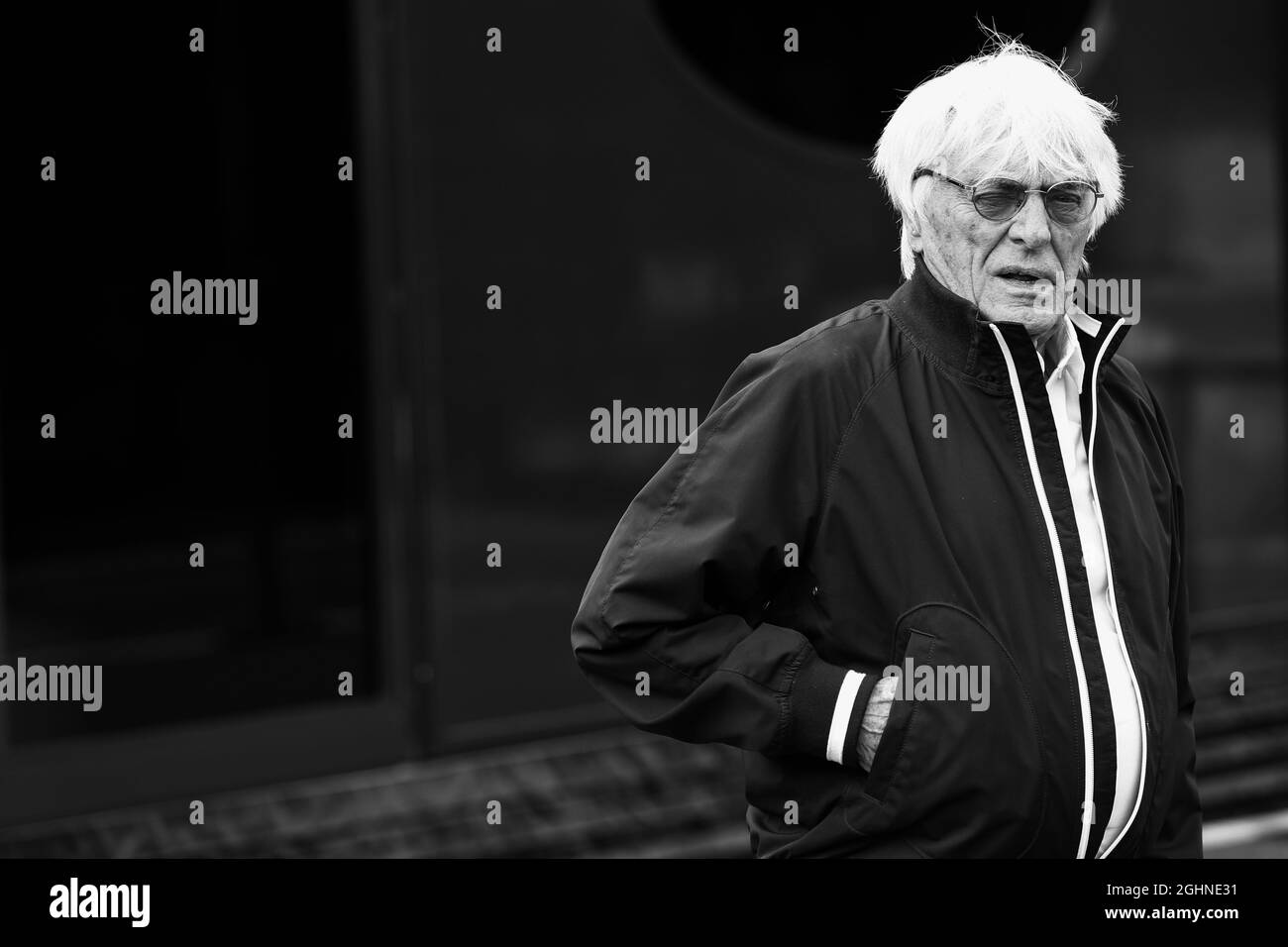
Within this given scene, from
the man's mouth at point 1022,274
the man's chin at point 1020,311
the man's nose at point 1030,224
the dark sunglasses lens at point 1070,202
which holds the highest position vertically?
the dark sunglasses lens at point 1070,202

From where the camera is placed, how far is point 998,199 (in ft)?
6.73

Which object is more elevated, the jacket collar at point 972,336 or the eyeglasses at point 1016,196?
Answer: the eyeglasses at point 1016,196

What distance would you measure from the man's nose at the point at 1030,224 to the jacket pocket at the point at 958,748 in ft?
1.66

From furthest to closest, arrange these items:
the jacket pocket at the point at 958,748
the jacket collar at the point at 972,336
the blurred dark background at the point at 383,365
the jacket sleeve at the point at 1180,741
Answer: the blurred dark background at the point at 383,365, the jacket sleeve at the point at 1180,741, the jacket collar at the point at 972,336, the jacket pocket at the point at 958,748

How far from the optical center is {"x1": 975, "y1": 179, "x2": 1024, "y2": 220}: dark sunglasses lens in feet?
6.69

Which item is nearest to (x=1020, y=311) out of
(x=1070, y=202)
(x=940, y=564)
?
(x=1070, y=202)

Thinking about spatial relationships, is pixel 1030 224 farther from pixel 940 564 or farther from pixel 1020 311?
pixel 940 564

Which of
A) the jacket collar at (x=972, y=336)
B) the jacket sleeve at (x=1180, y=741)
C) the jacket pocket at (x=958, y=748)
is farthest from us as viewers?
the jacket sleeve at (x=1180, y=741)

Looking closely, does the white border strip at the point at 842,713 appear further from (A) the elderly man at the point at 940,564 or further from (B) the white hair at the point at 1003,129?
(B) the white hair at the point at 1003,129

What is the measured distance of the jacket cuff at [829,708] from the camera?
1894mm

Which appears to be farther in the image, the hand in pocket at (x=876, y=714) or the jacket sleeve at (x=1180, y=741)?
the jacket sleeve at (x=1180, y=741)

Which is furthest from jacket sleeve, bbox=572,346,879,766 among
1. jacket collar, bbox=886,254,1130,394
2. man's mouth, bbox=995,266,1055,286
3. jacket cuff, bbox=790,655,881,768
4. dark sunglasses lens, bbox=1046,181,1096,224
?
dark sunglasses lens, bbox=1046,181,1096,224

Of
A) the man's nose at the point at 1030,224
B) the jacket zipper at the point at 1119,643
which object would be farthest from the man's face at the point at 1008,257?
the jacket zipper at the point at 1119,643

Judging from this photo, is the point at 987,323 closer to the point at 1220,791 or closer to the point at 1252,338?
the point at 1220,791
